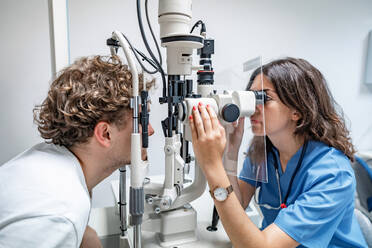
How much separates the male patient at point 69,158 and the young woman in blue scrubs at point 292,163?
279 mm

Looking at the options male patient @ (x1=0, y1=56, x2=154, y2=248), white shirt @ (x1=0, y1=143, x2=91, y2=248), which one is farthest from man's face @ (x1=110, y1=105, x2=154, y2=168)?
white shirt @ (x1=0, y1=143, x2=91, y2=248)

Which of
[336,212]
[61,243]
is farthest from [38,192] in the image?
[336,212]

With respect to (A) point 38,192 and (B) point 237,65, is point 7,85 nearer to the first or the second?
(A) point 38,192

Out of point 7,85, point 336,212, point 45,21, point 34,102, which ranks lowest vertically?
point 336,212

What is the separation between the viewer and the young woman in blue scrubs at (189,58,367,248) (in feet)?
2.50

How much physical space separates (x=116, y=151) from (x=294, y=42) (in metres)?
1.95

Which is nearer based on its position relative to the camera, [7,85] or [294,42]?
[7,85]

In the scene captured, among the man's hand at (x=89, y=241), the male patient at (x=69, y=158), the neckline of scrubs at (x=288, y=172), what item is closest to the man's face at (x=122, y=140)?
the male patient at (x=69, y=158)

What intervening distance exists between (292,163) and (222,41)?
1253 mm

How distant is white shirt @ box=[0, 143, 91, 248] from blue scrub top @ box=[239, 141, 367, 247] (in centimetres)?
61

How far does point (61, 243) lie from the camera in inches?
22.1

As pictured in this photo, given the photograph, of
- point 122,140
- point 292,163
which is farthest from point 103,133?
point 292,163

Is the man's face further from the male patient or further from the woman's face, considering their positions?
the woman's face

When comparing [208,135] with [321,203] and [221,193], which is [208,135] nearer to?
[221,193]
